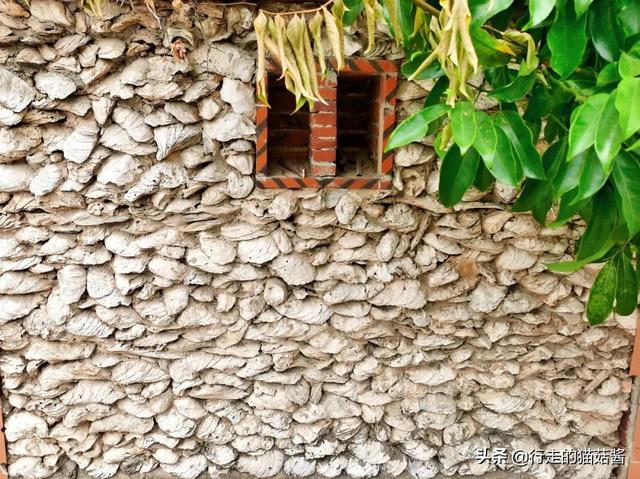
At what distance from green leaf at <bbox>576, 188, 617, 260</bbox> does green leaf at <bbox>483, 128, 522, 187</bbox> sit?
256 millimetres

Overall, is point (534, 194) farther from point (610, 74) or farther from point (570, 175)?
point (610, 74)

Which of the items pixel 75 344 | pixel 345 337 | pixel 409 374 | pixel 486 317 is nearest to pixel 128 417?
pixel 75 344

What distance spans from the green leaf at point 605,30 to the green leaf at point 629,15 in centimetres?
1

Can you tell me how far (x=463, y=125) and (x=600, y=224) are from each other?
0.46 meters

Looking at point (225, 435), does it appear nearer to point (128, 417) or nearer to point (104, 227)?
point (128, 417)

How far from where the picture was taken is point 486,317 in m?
2.22

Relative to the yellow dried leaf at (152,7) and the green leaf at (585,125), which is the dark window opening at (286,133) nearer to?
the yellow dried leaf at (152,7)

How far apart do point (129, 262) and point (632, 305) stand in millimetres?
1609

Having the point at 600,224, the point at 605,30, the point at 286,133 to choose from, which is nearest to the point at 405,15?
the point at 605,30

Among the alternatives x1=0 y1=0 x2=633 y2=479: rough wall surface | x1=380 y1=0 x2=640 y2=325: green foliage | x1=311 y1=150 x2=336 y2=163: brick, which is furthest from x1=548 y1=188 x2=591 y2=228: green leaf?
x1=311 y1=150 x2=336 y2=163: brick

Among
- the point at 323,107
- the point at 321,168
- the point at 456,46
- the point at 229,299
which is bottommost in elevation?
the point at 229,299

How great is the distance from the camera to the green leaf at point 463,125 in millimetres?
1001

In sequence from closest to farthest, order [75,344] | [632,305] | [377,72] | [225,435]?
[632,305], [377,72], [75,344], [225,435]

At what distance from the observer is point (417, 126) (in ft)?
3.55
